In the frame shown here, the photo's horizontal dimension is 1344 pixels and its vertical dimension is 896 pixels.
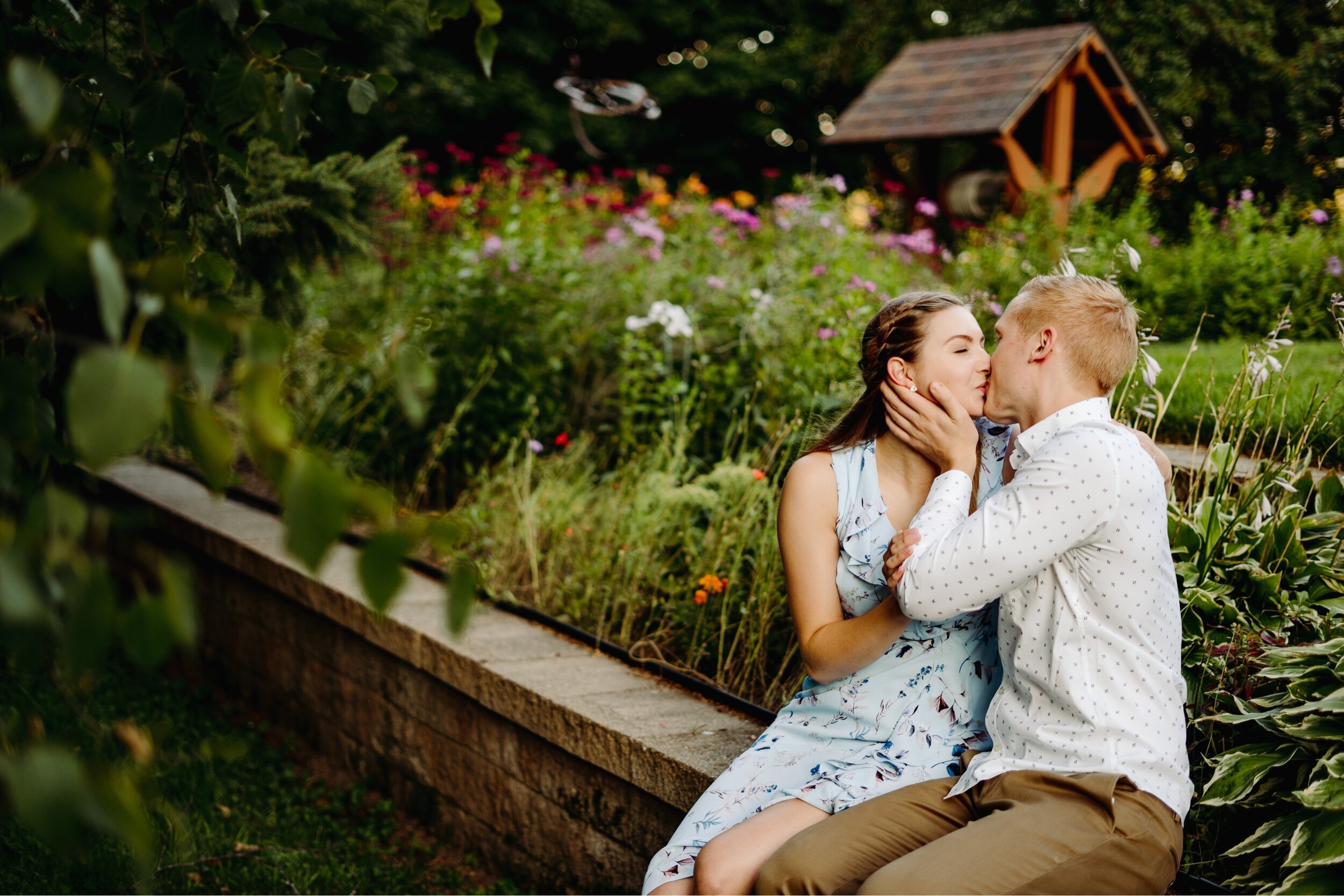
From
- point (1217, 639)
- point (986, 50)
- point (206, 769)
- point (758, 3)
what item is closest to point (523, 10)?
point (758, 3)

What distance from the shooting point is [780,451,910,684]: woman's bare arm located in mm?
1982

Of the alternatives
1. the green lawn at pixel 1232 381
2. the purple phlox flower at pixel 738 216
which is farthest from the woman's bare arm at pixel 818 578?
the purple phlox flower at pixel 738 216

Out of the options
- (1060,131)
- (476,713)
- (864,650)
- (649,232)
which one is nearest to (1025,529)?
(864,650)

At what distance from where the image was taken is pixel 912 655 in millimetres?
2049

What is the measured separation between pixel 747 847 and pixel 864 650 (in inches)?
16.1

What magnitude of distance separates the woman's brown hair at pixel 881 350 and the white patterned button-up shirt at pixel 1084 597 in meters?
0.43

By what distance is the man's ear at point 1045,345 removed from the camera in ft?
6.16

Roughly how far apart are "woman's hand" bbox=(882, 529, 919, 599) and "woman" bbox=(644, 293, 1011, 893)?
0.10 meters

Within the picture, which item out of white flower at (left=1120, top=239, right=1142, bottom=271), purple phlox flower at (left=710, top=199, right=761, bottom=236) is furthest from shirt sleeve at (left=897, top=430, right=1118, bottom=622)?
purple phlox flower at (left=710, top=199, right=761, bottom=236)

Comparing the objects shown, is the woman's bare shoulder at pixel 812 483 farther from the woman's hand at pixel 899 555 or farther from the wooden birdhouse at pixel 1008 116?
the wooden birdhouse at pixel 1008 116

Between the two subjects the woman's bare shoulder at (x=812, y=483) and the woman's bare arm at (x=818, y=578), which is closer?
the woman's bare arm at (x=818, y=578)

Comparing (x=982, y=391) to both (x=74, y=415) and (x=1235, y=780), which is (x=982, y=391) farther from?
(x=74, y=415)

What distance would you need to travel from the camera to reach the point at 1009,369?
1.94 metres

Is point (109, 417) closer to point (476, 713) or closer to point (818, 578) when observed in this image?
point (818, 578)
